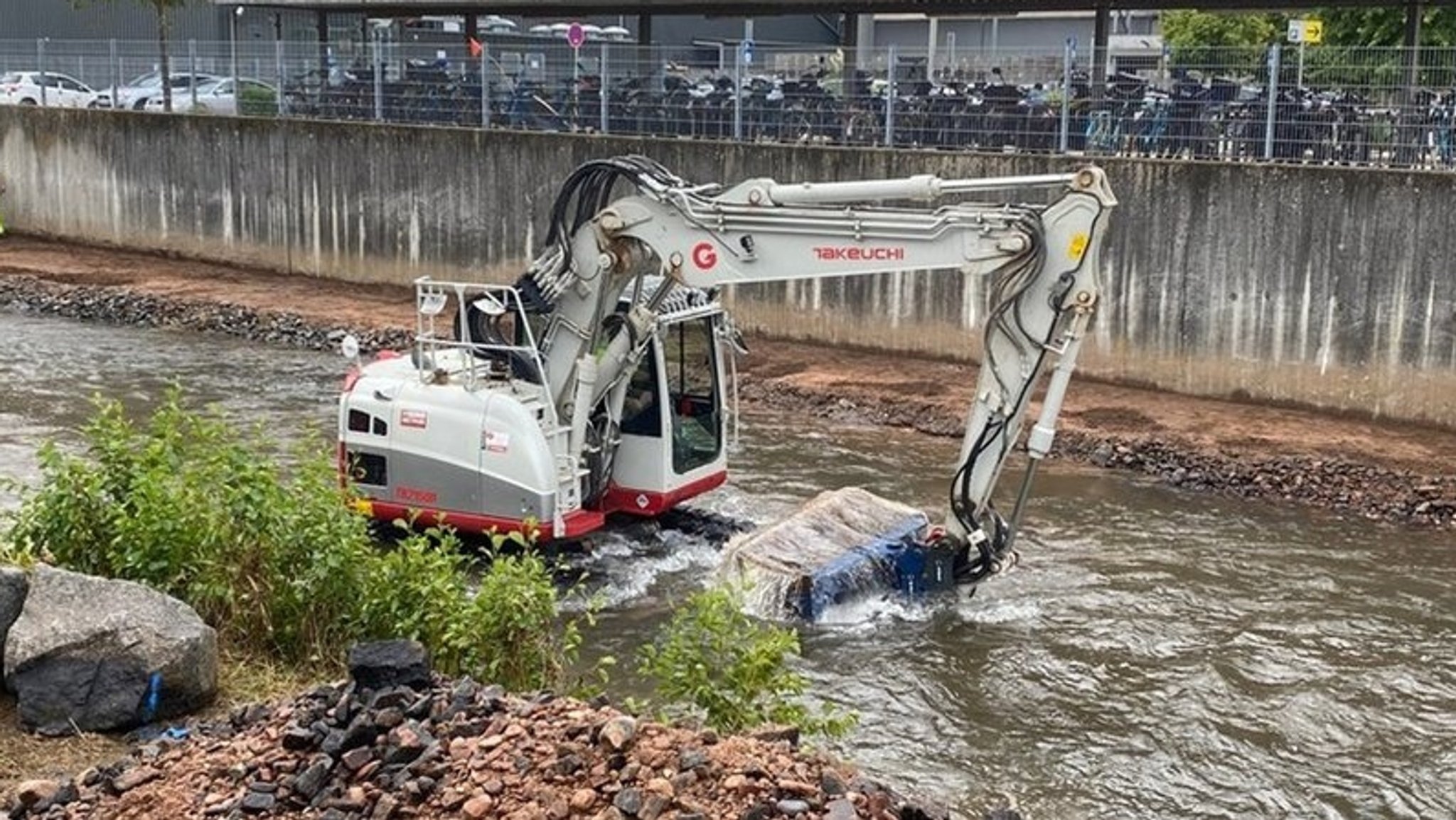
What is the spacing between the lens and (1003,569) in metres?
11.7

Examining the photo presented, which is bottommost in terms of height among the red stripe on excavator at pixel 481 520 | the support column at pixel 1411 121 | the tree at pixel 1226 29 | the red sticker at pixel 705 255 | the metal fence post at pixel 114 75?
the red stripe on excavator at pixel 481 520

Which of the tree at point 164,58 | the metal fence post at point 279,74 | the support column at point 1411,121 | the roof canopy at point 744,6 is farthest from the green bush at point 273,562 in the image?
the tree at point 164,58

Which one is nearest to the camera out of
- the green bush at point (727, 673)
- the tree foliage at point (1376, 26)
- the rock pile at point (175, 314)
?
the green bush at point (727, 673)

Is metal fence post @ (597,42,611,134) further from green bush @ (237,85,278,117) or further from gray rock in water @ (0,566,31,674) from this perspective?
gray rock in water @ (0,566,31,674)

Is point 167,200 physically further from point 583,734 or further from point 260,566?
point 583,734

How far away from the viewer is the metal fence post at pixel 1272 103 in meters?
18.2

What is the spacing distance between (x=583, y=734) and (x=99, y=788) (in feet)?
6.17

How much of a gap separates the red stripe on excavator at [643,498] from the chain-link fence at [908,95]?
30.6 ft

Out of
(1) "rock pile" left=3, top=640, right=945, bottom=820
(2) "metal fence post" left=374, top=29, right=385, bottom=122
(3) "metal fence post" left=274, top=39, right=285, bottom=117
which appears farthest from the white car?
(1) "rock pile" left=3, top=640, right=945, bottom=820

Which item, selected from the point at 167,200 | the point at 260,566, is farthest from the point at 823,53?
the point at 260,566

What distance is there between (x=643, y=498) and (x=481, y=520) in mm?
1336

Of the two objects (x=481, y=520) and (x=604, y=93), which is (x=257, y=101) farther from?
(x=481, y=520)

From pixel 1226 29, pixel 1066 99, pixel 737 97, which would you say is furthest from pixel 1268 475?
pixel 1226 29

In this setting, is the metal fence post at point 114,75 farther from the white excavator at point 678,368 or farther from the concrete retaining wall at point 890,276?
the white excavator at point 678,368
